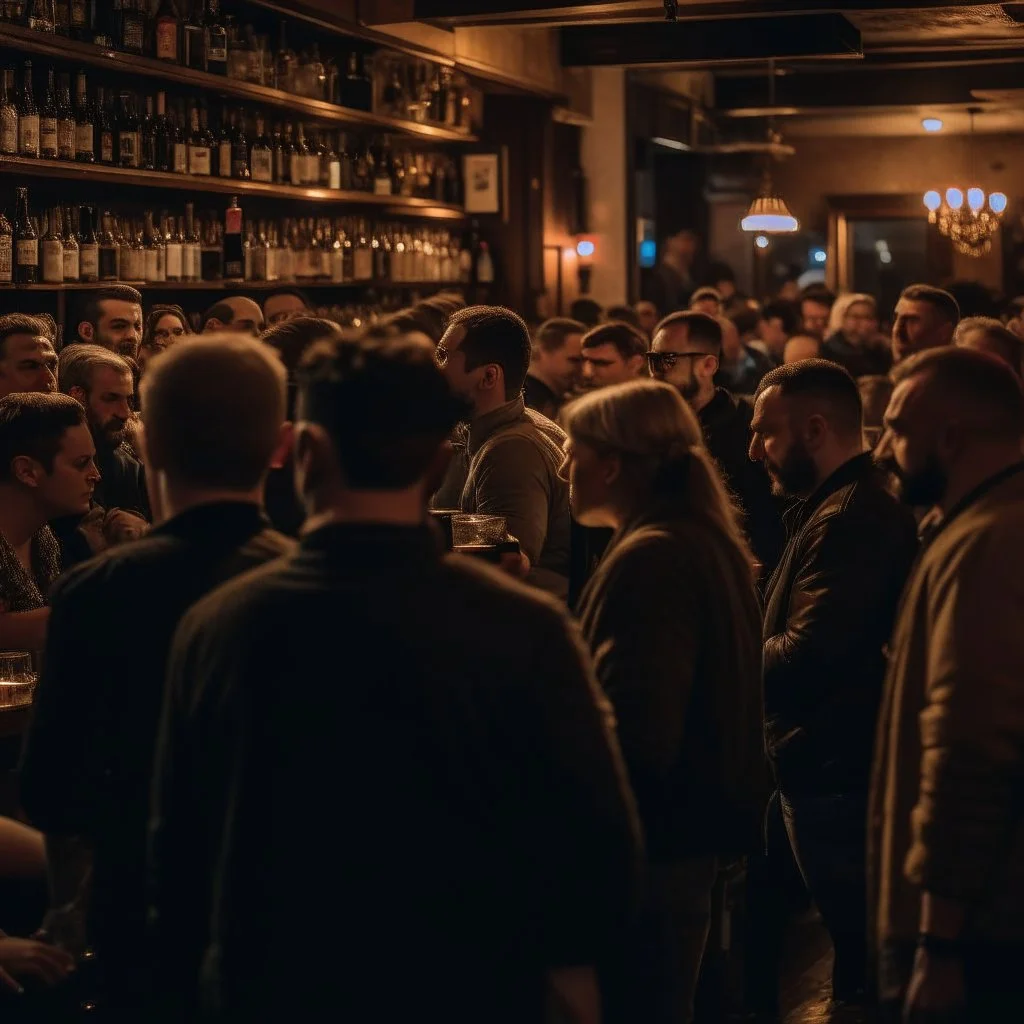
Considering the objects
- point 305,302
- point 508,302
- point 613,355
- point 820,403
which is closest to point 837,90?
point 508,302

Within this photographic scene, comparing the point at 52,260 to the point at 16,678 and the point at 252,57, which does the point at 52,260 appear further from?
the point at 16,678

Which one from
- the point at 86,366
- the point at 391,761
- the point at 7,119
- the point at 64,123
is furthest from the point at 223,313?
the point at 391,761

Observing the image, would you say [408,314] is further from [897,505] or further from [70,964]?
[70,964]

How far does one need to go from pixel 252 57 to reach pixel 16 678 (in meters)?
4.64

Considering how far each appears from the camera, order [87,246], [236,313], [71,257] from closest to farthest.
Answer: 1. [71,257]
2. [87,246]
3. [236,313]

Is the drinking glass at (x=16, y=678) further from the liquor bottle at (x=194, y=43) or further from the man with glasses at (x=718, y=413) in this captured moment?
the liquor bottle at (x=194, y=43)

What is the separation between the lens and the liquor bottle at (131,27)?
6.04 metres

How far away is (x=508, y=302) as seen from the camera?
10492 millimetres

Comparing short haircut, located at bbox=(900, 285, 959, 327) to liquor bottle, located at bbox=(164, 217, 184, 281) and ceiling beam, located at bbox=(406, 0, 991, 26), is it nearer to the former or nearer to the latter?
ceiling beam, located at bbox=(406, 0, 991, 26)

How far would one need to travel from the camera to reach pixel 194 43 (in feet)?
21.3

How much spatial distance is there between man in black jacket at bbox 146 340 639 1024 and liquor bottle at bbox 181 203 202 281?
209 inches

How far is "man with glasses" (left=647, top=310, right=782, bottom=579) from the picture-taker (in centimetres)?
473

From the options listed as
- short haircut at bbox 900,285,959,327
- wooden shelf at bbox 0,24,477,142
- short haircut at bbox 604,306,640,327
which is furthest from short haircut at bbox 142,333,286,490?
short haircut at bbox 604,306,640,327

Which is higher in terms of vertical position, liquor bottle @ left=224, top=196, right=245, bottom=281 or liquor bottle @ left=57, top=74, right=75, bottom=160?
liquor bottle @ left=57, top=74, right=75, bottom=160
